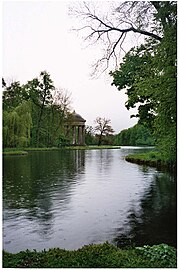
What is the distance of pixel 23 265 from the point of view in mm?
1805

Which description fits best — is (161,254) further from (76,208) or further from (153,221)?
(76,208)

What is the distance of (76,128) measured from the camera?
3.37m

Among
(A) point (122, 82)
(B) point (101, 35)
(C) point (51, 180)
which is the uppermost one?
(B) point (101, 35)

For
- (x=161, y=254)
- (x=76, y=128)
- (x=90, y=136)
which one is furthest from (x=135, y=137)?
(x=161, y=254)

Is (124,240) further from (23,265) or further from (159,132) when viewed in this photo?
(159,132)

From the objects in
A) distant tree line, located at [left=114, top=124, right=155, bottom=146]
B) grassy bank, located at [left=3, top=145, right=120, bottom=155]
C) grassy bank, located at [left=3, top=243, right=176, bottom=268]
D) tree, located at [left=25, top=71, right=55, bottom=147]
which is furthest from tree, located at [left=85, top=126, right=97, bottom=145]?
grassy bank, located at [left=3, top=243, right=176, bottom=268]

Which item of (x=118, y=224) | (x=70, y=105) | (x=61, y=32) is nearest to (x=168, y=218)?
(x=118, y=224)

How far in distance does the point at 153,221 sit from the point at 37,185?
5.48 ft

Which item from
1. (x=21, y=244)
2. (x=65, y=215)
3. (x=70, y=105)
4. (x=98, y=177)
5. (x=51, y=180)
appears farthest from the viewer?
(x=98, y=177)

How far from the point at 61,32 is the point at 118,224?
1948 millimetres

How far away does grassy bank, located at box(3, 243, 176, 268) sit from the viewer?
70.9 inches

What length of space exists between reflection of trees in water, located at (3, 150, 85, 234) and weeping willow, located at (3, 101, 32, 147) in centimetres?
17

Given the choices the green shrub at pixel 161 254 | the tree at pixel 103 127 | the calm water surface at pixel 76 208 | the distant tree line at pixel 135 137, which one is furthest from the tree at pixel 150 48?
the green shrub at pixel 161 254

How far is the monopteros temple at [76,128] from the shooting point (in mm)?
3241
